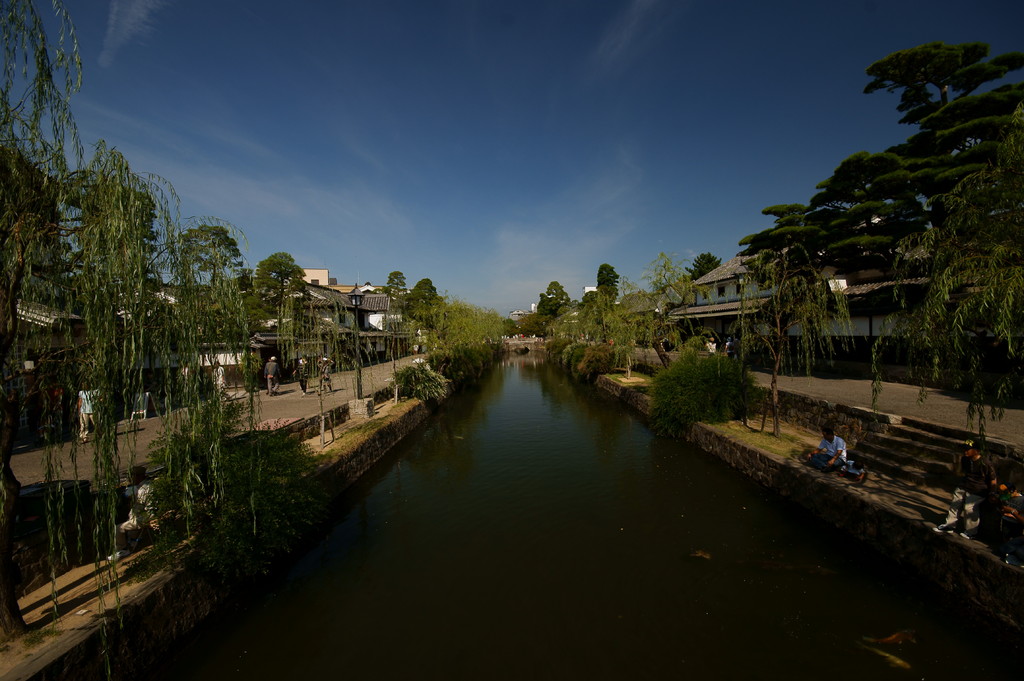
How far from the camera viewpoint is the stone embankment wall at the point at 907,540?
500 cm

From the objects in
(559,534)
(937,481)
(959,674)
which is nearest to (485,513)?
(559,534)

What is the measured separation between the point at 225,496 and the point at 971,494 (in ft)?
35.2

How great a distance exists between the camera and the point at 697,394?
13984 millimetres

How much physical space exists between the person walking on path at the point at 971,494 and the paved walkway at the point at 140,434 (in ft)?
33.6

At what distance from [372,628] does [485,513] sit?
3719mm

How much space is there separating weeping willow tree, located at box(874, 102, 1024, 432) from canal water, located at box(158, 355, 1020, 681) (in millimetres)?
3067

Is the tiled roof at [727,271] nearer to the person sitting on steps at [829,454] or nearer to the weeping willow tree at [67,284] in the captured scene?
the person sitting on steps at [829,454]

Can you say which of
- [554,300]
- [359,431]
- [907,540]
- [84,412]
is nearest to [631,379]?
[359,431]

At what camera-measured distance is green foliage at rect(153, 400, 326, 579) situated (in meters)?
5.42

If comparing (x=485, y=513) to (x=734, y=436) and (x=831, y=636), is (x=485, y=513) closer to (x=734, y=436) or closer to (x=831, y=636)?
(x=831, y=636)

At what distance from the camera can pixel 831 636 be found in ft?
17.4

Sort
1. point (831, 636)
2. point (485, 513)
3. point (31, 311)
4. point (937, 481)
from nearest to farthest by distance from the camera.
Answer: point (31, 311)
point (831, 636)
point (937, 481)
point (485, 513)

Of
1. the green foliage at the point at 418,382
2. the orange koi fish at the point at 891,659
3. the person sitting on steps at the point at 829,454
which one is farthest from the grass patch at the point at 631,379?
the orange koi fish at the point at 891,659

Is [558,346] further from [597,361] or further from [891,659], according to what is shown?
[891,659]
